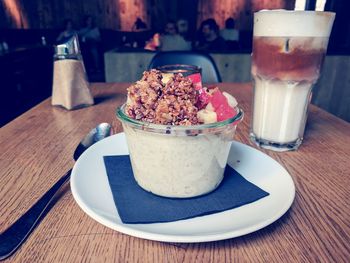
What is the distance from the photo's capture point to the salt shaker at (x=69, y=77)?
A: 3.48 ft

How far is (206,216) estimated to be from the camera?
0.45 metres

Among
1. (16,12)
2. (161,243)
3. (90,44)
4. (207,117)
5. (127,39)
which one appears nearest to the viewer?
(161,243)

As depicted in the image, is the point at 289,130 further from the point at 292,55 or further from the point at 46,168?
the point at 46,168

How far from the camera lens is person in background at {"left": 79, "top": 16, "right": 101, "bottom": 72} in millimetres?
7051

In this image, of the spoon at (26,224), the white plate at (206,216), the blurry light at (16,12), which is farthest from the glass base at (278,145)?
the blurry light at (16,12)

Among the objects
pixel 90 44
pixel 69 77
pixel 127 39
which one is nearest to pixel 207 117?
pixel 69 77

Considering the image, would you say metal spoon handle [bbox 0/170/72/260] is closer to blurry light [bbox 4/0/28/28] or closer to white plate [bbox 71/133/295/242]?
white plate [bbox 71/133/295/242]

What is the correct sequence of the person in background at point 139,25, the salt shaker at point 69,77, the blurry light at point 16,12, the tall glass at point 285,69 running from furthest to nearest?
the person in background at point 139,25
the blurry light at point 16,12
the salt shaker at point 69,77
the tall glass at point 285,69

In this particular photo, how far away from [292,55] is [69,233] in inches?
26.2

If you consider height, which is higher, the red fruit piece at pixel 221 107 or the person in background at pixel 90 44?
the red fruit piece at pixel 221 107

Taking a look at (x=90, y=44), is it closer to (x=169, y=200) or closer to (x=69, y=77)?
(x=69, y=77)

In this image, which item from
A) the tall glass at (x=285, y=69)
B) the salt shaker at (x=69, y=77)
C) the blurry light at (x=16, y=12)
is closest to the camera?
the tall glass at (x=285, y=69)

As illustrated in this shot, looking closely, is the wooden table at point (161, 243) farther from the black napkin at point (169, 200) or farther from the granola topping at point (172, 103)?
the granola topping at point (172, 103)

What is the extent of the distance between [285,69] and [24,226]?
700 millimetres
